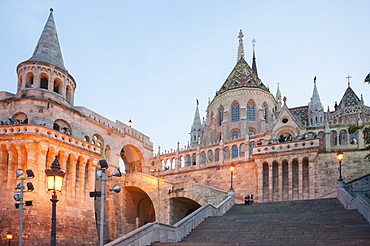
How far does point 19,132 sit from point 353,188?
2016 cm

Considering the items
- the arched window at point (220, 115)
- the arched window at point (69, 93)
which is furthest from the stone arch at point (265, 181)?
the arched window at point (69, 93)

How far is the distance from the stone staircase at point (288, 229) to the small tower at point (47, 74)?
57.7ft

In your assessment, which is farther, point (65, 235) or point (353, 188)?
point (65, 235)

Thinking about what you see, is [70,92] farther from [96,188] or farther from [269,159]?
[269,159]

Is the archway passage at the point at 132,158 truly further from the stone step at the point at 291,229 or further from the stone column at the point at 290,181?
the stone step at the point at 291,229

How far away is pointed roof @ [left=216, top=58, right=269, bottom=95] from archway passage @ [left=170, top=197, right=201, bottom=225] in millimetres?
18330

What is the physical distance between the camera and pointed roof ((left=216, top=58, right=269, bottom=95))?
4600 centimetres

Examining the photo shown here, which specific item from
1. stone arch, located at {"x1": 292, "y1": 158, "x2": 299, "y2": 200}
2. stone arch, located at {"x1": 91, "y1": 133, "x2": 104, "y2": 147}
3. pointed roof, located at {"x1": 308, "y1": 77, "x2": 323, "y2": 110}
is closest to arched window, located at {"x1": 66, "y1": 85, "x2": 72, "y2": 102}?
stone arch, located at {"x1": 91, "y1": 133, "x2": 104, "y2": 147}

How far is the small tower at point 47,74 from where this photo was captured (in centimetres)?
3069

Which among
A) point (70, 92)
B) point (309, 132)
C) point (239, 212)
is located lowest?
point (239, 212)

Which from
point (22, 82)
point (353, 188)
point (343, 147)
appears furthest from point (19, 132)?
point (343, 147)

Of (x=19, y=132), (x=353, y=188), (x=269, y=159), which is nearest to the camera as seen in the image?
(x=353, y=188)

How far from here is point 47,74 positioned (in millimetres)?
31203

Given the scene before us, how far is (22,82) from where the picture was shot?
3108cm
